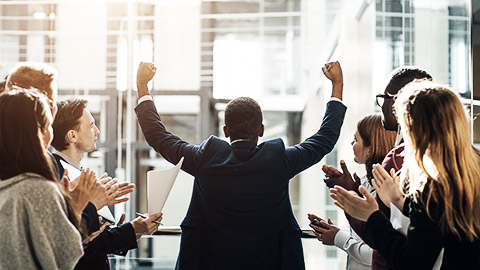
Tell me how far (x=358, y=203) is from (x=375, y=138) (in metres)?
0.31

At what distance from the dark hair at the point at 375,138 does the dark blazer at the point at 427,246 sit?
33cm

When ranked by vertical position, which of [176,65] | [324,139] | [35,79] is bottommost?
[324,139]

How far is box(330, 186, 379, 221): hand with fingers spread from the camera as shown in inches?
42.6

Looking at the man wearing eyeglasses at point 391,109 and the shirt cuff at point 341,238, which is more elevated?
the man wearing eyeglasses at point 391,109

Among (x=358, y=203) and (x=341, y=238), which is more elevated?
(x=358, y=203)

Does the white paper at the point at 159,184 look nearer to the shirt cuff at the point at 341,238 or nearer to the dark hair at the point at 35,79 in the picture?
the dark hair at the point at 35,79

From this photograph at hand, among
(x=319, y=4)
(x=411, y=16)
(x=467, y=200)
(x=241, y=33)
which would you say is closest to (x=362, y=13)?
(x=411, y=16)

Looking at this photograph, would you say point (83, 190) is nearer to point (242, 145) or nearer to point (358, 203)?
point (242, 145)

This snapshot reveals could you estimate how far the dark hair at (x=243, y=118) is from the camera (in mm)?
1249

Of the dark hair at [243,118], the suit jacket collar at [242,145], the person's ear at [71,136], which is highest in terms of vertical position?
the dark hair at [243,118]

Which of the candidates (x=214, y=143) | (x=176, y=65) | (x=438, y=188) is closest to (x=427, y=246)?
(x=438, y=188)

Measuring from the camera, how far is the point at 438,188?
3.22ft

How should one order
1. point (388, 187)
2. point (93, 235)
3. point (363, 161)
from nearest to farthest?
point (388, 187)
point (93, 235)
point (363, 161)

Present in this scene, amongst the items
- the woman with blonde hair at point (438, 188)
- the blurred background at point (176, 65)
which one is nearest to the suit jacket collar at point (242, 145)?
the woman with blonde hair at point (438, 188)
